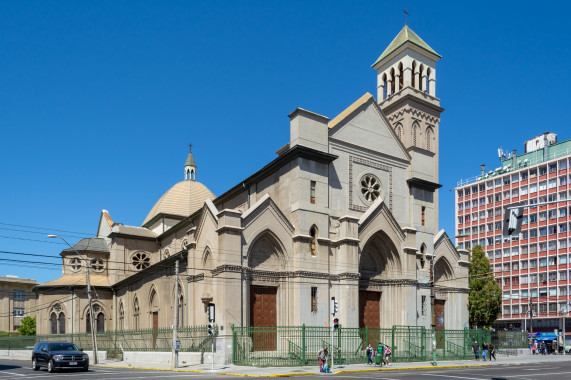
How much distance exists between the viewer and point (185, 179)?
73.2 m

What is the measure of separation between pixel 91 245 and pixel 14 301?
50.9 metres

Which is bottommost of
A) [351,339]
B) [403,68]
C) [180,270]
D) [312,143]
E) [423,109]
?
[351,339]

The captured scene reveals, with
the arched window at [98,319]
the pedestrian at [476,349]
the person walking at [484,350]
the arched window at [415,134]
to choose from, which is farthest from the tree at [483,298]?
the arched window at [98,319]

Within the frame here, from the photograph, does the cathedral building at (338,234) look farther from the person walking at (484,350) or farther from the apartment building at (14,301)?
the apartment building at (14,301)

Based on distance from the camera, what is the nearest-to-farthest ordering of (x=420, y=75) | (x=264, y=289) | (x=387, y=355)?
(x=387, y=355)
(x=264, y=289)
(x=420, y=75)

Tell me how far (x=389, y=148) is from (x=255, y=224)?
44.2 ft

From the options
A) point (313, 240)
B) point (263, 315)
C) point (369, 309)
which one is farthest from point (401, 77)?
point (263, 315)

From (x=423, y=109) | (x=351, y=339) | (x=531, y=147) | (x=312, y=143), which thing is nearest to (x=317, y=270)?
(x=351, y=339)

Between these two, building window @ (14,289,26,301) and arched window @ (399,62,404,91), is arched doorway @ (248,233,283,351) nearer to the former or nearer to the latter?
arched window @ (399,62,404,91)

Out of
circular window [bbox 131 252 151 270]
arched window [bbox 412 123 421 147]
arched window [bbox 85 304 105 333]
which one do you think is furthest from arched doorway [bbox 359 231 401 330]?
arched window [bbox 85 304 105 333]

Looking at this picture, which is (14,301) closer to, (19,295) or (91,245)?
(19,295)

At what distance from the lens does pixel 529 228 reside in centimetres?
10162

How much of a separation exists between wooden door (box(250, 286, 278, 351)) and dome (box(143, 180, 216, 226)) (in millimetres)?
28268

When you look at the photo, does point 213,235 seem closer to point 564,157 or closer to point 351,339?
point 351,339
